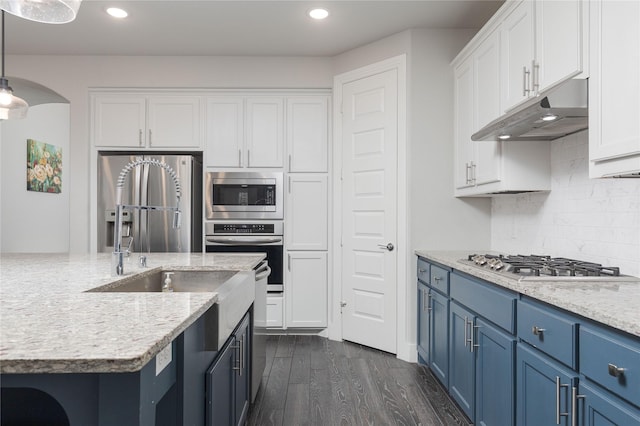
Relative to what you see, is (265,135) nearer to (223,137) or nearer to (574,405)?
(223,137)

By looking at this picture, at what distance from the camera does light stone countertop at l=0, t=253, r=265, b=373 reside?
0.75m

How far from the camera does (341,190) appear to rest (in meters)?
Answer: 3.95

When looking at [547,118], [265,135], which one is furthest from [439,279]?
[265,135]

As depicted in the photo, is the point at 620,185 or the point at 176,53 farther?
the point at 176,53

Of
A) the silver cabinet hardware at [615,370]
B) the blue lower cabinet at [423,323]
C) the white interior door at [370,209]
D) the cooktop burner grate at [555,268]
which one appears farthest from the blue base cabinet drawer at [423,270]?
the silver cabinet hardware at [615,370]

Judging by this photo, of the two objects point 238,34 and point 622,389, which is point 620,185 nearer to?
point 622,389

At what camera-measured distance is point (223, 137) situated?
13.6 feet

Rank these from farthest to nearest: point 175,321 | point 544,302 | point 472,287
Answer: point 472,287 → point 544,302 → point 175,321

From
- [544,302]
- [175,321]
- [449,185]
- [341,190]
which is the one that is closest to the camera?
[175,321]

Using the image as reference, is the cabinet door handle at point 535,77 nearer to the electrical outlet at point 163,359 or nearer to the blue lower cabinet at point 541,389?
the blue lower cabinet at point 541,389

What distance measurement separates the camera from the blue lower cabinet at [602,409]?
1.08 m

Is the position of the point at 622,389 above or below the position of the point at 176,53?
below

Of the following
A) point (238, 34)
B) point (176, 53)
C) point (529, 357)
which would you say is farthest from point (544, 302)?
point (176, 53)

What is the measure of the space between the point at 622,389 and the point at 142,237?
3802mm
